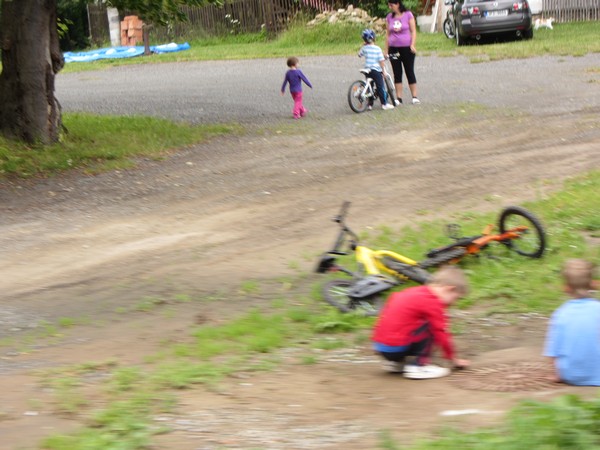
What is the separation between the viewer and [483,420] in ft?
17.0

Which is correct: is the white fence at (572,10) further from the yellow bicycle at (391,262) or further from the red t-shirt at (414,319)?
the red t-shirt at (414,319)

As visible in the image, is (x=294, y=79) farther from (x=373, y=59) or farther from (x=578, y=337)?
(x=578, y=337)

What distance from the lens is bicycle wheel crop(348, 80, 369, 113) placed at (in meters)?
18.1

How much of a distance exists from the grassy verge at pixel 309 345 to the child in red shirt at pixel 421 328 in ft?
2.04

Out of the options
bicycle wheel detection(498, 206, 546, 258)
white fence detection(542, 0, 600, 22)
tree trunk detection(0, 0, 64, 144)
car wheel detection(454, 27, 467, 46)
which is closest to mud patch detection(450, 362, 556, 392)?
bicycle wheel detection(498, 206, 546, 258)

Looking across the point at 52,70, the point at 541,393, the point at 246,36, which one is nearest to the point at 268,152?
the point at 52,70

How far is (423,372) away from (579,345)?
3.46 ft

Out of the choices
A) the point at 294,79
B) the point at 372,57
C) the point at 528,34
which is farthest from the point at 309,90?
the point at 528,34

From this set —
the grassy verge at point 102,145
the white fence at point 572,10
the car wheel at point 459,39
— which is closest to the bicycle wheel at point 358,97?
the grassy verge at point 102,145

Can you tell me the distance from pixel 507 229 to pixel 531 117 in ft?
23.4

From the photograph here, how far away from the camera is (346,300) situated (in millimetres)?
8047

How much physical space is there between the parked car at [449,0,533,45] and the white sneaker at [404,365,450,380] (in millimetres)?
21663

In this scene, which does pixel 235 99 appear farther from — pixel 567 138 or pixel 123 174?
pixel 567 138

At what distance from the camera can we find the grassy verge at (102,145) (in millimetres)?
15070
